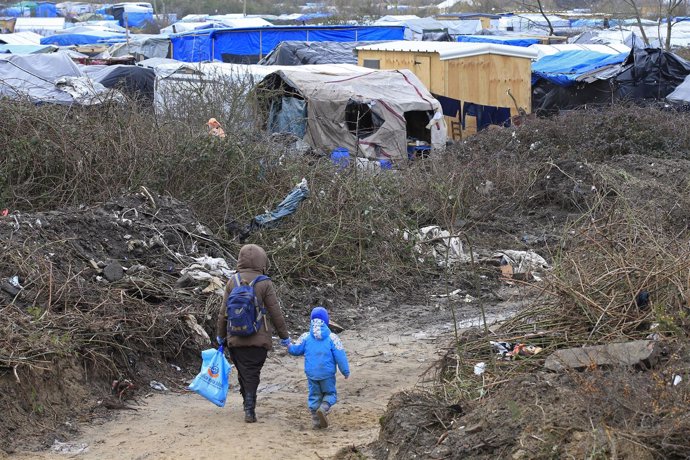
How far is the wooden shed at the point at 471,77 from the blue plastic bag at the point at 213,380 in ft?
50.0

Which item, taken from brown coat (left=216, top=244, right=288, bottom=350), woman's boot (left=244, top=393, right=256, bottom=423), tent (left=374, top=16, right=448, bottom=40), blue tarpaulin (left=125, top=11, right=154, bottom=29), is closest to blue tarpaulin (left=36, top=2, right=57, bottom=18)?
Result: blue tarpaulin (left=125, top=11, right=154, bottom=29)

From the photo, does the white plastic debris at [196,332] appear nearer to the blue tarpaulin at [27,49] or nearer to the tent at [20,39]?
A: the blue tarpaulin at [27,49]

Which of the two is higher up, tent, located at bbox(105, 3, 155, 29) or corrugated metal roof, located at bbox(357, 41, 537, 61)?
corrugated metal roof, located at bbox(357, 41, 537, 61)

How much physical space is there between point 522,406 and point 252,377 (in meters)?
2.25

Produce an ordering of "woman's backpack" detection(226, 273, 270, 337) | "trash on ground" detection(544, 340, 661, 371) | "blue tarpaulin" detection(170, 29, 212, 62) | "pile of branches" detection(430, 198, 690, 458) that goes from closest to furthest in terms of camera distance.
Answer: "pile of branches" detection(430, 198, 690, 458) → "trash on ground" detection(544, 340, 661, 371) → "woman's backpack" detection(226, 273, 270, 337) → "blue tarpaulin" detection(170, 29, 212, 62)

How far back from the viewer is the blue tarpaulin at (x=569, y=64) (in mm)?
24125

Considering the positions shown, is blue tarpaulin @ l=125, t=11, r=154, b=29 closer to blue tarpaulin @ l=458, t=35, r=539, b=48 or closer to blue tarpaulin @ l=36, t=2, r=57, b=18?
blue tarpaulin @ l=36, t=2, r=57, b=18

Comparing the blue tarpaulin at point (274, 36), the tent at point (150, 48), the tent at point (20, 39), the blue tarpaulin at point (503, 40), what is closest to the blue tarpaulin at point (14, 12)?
the tent at point (20, 39)

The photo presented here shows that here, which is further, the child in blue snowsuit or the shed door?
the shed door

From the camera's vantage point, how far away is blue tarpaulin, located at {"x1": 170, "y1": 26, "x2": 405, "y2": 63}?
32406 millimetres

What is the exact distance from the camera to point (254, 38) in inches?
1277

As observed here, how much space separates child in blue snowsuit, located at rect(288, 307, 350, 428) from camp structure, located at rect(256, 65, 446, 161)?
34.3 ft

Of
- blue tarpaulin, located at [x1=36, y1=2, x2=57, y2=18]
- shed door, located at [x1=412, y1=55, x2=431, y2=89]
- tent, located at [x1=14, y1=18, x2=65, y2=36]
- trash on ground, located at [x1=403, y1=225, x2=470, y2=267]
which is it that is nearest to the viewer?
trash on ground, located at [x1=403, y1=225, x2=470, y2=267]

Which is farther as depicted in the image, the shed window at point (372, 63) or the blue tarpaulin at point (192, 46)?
the blue tarpaulin at point (192, 46)
